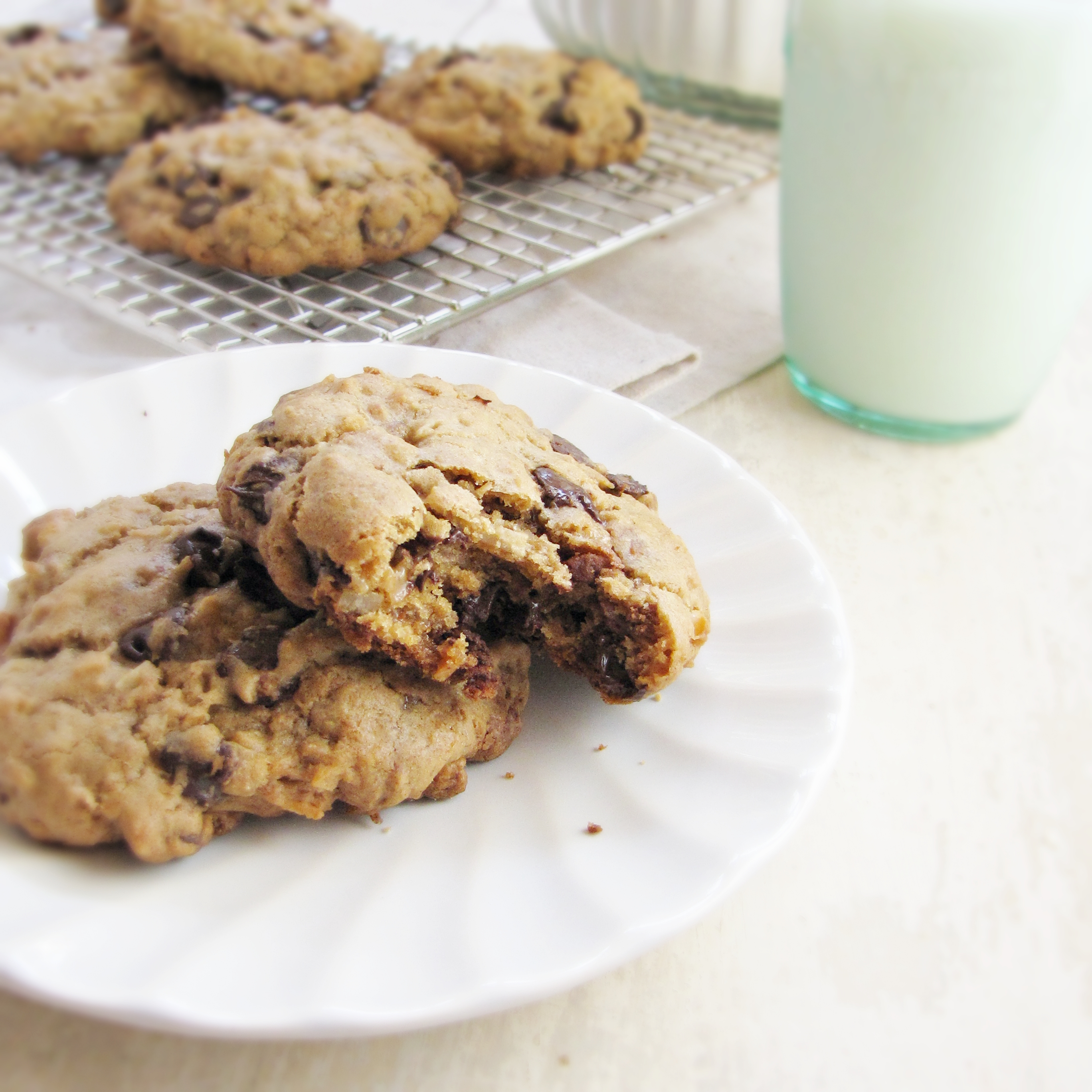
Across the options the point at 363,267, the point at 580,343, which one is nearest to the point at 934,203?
the point at 580,343

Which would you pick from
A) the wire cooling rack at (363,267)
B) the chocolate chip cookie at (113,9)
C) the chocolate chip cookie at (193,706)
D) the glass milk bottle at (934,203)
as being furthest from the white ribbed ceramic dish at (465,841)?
the chocolate chip cookie at (113,9)

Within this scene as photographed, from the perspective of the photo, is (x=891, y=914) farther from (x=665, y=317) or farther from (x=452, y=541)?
(x=665, y=317)

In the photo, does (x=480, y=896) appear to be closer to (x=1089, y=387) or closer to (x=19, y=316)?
(x=19, y=316)

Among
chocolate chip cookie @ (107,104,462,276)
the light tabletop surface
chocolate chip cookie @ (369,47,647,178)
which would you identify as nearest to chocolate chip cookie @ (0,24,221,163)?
chocolate chip cookie @ (107,104,462,276)

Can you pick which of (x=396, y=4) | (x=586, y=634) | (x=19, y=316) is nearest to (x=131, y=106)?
(x=19, y=316)

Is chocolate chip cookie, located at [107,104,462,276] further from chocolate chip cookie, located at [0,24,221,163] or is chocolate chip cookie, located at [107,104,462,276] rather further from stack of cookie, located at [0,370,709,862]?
stack of cookie, located at [0,370,709,862]
